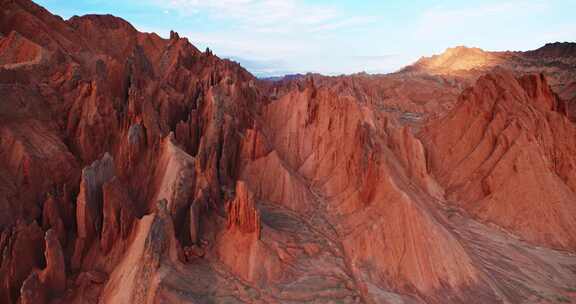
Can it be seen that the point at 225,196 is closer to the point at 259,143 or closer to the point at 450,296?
the point at 259,143

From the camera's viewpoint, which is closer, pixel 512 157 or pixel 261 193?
pixel 261 193

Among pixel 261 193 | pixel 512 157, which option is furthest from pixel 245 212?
pixel 512 157

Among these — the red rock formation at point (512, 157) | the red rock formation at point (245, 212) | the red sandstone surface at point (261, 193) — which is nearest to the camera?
the red sandstone surface at point (261, 193)

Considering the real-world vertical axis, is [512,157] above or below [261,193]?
above

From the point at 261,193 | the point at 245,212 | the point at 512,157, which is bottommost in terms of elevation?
the point at 261,193

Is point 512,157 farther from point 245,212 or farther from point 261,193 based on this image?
point 245,212

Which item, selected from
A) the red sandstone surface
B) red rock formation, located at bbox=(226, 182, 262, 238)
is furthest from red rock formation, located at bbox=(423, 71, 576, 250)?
red rock formation, located at bbox=(226, 182, 262, 238)

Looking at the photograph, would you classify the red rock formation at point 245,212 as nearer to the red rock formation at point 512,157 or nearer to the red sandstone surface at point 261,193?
the red sandstone surface at point 261,193

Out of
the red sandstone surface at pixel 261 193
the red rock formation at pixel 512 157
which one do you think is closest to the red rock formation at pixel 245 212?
the red sandstone surface at pixel 261 193

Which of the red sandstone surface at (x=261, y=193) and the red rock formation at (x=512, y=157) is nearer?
the red sandstone surface at (x=261, y=193)

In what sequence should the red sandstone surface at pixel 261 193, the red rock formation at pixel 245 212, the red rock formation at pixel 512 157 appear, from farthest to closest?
the red rock formation at pixel 512 157, the red rock formation at pixel 245 212, the red sandstone surface at pixel 261 193
